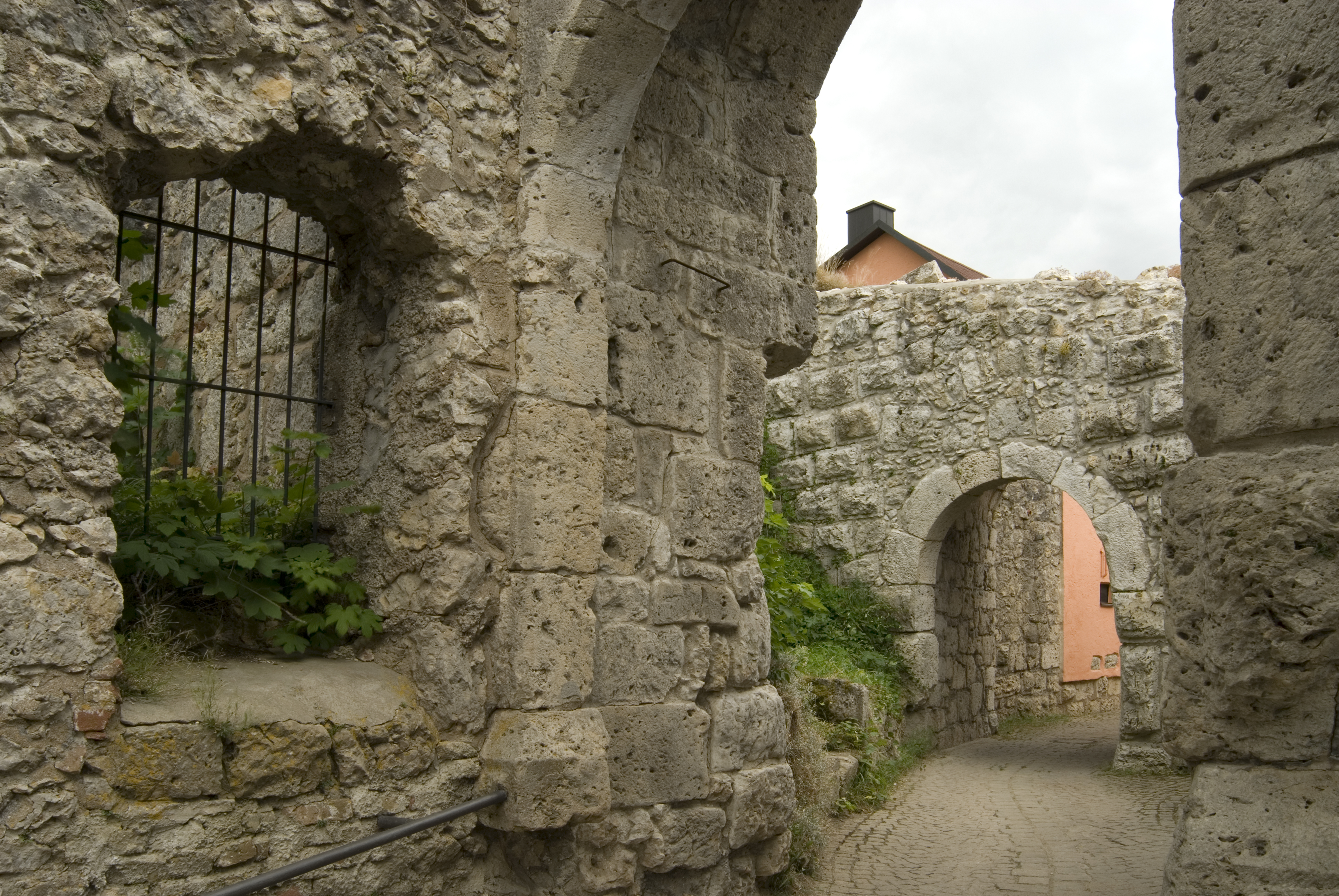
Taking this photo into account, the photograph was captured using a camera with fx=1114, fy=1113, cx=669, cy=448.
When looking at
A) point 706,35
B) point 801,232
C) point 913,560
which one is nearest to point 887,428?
point 913,560

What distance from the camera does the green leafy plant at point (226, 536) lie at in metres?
3.00

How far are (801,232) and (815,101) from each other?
1.90 feet

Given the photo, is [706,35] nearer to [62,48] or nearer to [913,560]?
[62,48]

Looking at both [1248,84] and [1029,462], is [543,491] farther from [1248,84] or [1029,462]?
[1029,462]

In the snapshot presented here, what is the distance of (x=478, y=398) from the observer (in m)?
3.32

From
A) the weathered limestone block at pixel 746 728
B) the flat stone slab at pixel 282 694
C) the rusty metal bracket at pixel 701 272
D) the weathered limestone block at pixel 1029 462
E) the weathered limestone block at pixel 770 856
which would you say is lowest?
the weathered limestone block at pixel 770 856

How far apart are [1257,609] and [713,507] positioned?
233cm

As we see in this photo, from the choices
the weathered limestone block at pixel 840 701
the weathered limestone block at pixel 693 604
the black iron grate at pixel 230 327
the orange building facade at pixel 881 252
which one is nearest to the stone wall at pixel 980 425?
the weathered limestone block at pixel 840 701

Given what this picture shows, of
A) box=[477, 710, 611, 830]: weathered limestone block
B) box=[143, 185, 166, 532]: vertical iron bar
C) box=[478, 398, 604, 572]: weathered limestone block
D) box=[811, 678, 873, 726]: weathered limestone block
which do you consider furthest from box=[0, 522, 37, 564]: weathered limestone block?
box=[811, 678, 873, 726]: weathered limestone block

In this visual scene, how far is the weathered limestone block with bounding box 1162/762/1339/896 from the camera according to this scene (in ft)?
6.06

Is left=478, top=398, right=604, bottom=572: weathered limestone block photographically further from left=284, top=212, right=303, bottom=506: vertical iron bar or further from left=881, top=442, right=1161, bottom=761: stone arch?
left=881, top=442, right=1161, bottom=761: stone arch

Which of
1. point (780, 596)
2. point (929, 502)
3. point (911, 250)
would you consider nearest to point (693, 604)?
point (780, 596)

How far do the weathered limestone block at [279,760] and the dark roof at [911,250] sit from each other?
15142 millimetres

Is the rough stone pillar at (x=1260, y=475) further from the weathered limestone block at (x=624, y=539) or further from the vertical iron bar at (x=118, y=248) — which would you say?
the vertical iron bar at (x=118, y=248)
